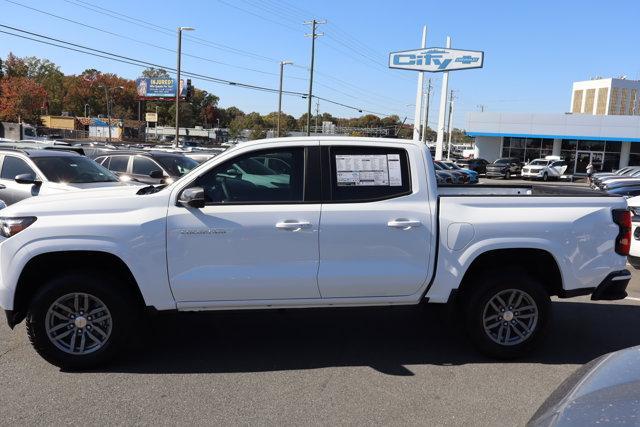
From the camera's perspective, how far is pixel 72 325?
4449 millimetres

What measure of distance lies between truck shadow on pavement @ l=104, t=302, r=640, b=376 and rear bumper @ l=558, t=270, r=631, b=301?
23.3 inches

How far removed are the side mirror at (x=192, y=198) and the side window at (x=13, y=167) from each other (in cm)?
669

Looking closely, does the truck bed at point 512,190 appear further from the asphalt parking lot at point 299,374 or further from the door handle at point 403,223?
the asphalt parking lot at point 299,374

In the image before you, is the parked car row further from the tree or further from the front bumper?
the tree

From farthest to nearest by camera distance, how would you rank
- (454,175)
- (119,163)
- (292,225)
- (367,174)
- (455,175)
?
1. (455,175)
2. (454,175)
3. (119,163)
4. (367,174)
5. (292,225)

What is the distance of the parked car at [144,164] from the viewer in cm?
1238

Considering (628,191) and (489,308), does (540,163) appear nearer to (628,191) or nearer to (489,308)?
(628,191)

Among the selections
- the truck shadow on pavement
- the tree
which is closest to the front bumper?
the truck shadow on pavement

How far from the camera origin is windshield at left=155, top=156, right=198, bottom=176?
1237cm

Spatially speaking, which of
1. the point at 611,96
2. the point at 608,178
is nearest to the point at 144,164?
the point at 608,178

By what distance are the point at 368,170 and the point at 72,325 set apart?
9.08 feet

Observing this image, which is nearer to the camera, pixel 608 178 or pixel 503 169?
pixel 608 178

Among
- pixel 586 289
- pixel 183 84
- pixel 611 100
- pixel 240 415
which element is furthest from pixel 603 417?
pixel 611 100

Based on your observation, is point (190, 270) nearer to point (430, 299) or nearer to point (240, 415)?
point (240, 415)
